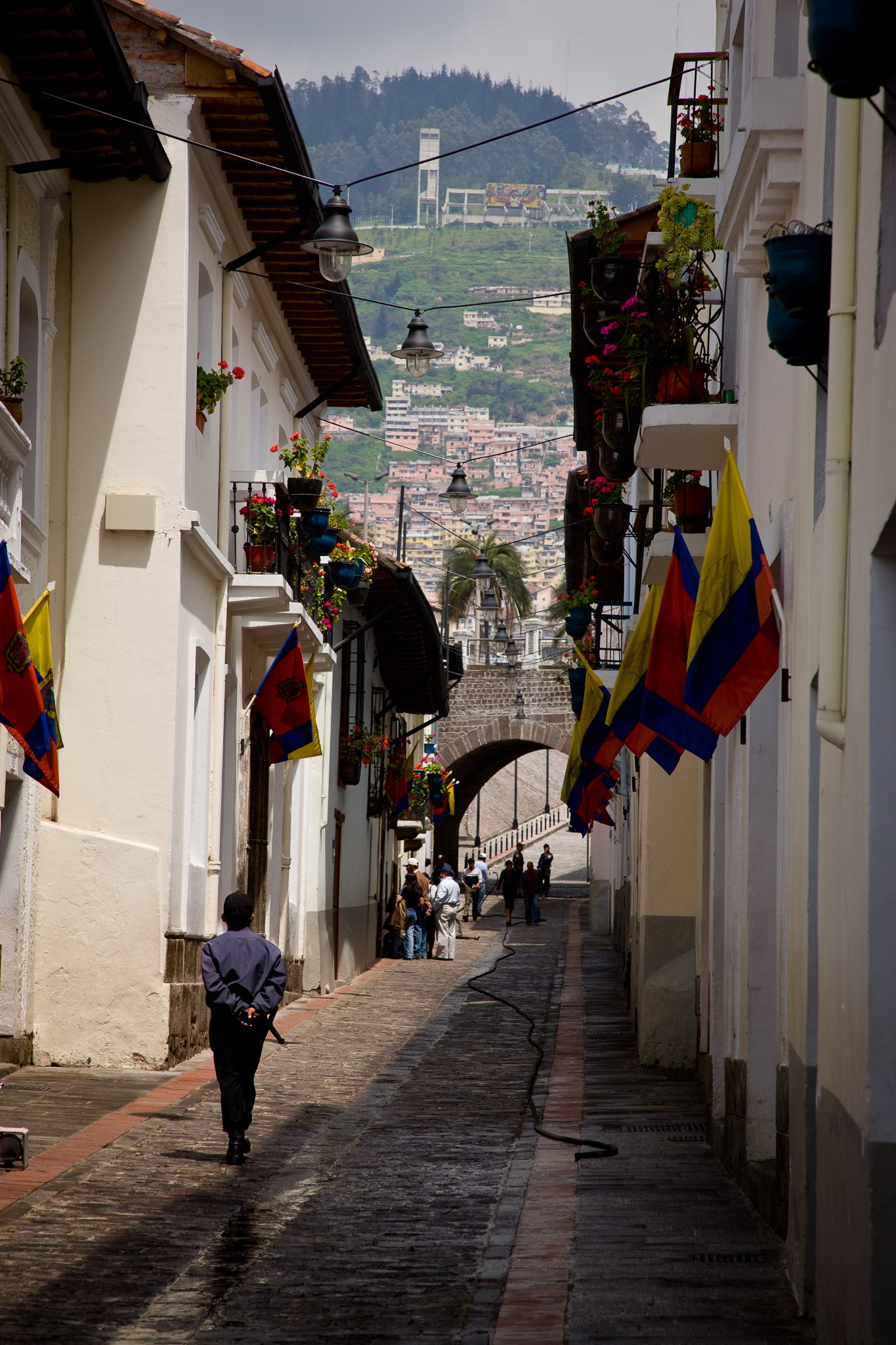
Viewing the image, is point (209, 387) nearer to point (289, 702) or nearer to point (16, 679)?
point (289, 702)

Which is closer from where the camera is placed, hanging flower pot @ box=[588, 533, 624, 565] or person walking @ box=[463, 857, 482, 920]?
hanging flower pot @ box=[588, 533, 624, 565]

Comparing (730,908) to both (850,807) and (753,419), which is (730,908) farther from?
(850,807)

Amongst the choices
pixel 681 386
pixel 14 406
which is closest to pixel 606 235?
pixel 681 386

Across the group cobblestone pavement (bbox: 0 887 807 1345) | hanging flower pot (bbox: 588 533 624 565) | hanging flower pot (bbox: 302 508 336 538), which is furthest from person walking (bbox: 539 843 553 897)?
cobblestone pavement (bbox: 0 887 807 1345)

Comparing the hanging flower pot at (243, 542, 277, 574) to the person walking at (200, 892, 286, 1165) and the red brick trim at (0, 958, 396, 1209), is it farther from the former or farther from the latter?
the person walking at (200, 892, 286, 1165)

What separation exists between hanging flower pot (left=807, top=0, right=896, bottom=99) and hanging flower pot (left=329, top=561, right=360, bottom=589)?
16123 mm

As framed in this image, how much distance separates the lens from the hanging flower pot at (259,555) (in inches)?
667

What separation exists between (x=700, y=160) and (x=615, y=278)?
2.16m

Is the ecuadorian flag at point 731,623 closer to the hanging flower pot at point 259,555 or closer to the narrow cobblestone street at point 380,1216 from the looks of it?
the narrow cobblestone street at point 380,1216

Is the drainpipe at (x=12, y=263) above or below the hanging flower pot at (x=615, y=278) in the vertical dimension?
below

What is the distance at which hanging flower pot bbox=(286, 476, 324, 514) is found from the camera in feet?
59.3

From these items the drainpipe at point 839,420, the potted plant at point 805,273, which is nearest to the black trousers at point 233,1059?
the drainpipe at point 839,420

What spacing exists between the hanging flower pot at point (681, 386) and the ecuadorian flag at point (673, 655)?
2245 mm

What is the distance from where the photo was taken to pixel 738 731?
30.9 ft
